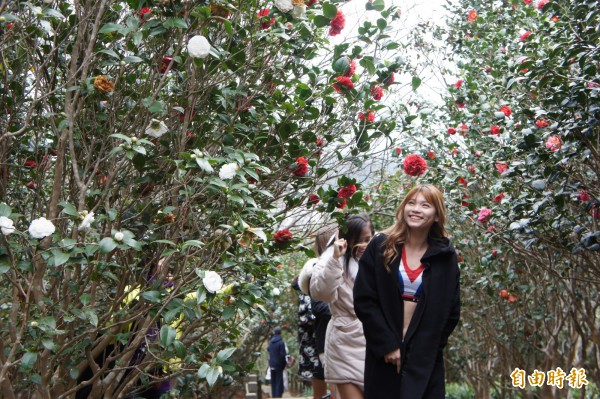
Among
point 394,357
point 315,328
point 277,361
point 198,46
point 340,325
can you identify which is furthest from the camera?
point 277,361

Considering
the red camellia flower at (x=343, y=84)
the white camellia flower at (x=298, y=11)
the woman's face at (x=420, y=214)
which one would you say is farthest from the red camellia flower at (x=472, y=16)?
the white camellia flower at (x=298, y=11)

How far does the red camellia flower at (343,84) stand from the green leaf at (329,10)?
353mm

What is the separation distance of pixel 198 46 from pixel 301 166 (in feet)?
3.49

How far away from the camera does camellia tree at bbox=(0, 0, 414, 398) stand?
3109 mm

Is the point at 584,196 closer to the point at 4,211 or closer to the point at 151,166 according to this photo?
the point at 151,166

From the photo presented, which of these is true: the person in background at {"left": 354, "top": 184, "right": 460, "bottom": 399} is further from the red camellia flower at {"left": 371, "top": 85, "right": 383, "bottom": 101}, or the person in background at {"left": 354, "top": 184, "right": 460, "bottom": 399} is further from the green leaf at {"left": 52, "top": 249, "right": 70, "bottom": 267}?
the green leaf at {"left": 52, "top": 249, "right": 70, "bottom": 267}

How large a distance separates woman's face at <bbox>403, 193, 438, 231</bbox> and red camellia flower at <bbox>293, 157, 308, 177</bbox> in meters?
0.59

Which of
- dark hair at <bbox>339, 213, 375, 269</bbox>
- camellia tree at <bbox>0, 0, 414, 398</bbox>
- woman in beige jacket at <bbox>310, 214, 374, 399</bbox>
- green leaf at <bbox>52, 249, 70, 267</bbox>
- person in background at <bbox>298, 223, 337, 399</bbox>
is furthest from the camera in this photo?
person in background at <bbox>298, 223, 337, 399</bbox>

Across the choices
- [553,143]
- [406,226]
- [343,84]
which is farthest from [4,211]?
[553,143]

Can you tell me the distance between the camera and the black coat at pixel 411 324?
387 cm

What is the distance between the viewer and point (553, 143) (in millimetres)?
4504

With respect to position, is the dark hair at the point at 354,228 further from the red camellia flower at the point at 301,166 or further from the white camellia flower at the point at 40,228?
the white camellia flower at the point at 40,228

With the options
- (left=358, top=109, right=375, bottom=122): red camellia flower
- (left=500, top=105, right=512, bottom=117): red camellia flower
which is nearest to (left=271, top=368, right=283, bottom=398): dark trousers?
(left=500, top=105, right=512, bottom=117): red camellia flower

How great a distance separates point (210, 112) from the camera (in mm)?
3861
